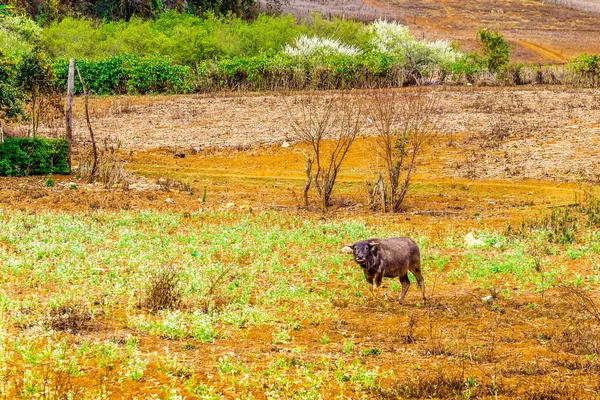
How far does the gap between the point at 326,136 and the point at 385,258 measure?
17025mm

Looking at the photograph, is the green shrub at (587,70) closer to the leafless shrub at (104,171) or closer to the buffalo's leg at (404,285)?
the leafless shrub at (104,171)

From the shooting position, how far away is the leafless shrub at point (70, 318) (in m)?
8.61

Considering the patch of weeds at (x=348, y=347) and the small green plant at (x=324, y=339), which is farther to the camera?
the small green plant at (x=324, y=339)

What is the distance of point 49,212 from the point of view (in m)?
16.0

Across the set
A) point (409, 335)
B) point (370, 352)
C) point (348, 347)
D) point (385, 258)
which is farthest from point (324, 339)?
point (385, 258)

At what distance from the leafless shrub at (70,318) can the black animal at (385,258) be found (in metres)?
3.33

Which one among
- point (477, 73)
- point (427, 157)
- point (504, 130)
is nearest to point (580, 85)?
point (477, 73)

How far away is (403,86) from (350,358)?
101ft

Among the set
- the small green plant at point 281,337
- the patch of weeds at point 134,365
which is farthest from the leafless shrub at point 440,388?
the patch of weeds at point 134,365

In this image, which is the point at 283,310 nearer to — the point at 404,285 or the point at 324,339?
the point at 324,339

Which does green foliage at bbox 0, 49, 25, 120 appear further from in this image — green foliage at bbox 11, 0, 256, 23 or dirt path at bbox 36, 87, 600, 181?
green foliage at bbox 11, 0, 256, 23

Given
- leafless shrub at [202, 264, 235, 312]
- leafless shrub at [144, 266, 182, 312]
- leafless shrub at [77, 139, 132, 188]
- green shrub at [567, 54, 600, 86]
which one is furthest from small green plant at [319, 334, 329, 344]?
green shrub at [567, 54, 600, 86]

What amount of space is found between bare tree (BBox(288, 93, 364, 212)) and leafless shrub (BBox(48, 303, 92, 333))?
8.63 m

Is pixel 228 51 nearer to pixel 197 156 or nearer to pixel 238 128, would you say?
pixel 238 128
